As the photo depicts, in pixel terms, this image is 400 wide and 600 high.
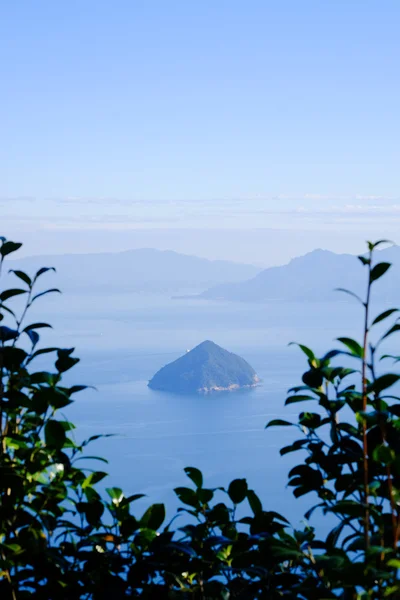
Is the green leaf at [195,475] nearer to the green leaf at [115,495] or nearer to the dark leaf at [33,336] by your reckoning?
the green leaf at [115,495]

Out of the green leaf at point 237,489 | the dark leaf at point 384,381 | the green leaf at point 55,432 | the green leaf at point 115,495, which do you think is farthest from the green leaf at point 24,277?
the dark leaf at point 384,381

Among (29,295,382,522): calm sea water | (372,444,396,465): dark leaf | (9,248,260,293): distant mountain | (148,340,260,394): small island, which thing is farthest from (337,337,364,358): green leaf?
(148,340,260,394): small island

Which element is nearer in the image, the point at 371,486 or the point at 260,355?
the point at 371,486

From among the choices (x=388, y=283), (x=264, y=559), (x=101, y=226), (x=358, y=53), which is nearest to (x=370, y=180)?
Answer: (x=358, y=53)

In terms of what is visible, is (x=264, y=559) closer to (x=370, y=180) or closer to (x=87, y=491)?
(x=87, y=491)

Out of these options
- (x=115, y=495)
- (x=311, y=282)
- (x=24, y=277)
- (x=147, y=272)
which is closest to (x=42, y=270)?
(x=24, y=277)

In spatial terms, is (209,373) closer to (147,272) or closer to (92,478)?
(147,272)
